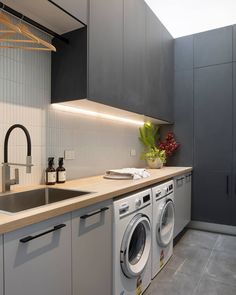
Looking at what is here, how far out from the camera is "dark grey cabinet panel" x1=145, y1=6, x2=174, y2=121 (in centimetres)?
260

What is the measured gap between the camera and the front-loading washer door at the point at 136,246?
1532 mm

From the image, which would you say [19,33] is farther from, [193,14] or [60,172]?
[193,14]

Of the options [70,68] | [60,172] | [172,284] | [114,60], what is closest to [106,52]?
[114,60]

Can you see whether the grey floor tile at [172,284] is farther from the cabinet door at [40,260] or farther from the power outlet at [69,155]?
the power outlet at [69,155]

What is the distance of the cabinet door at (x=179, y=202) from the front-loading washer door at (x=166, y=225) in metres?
0.22

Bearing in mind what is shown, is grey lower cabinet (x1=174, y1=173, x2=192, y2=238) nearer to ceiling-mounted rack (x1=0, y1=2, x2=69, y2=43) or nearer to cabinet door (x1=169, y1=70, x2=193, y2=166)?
cabinet door (x1=169, y1=70, x2=193, y2=166)

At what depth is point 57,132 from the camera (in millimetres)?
1909

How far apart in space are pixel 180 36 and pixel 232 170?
6.82 feet

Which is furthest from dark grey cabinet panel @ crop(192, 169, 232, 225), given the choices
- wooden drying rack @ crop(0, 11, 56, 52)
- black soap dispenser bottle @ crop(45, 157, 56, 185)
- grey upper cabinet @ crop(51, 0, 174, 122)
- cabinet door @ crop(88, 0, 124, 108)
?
wooden drying rack @ crop(0, 11, 56, 52)

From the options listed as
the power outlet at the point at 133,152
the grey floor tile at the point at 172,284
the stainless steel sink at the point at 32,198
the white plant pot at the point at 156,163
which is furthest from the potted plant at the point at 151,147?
the stainless steel sink at the point at 32,198

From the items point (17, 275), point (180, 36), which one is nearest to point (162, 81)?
point (180, 36)

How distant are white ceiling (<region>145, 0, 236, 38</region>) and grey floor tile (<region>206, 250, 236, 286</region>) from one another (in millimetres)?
2957

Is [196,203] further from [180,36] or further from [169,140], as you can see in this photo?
[180,36]

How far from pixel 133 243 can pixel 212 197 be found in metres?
1.72
